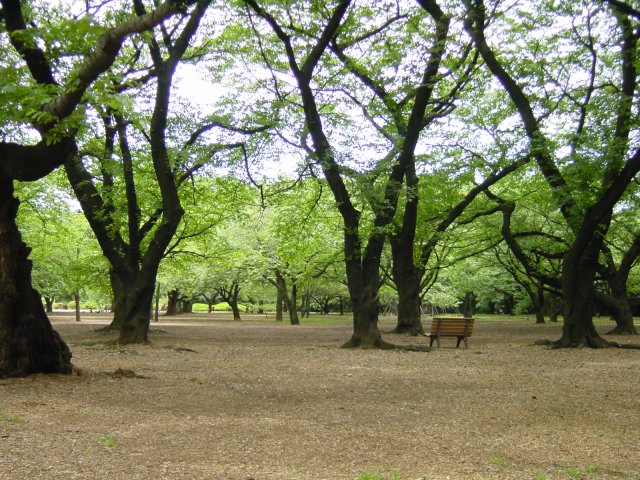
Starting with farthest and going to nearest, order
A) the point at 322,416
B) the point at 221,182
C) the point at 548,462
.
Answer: the point at 221,182
the point at 322,416
the point at 548,462

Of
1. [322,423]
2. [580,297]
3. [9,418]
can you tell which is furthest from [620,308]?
[9,418]

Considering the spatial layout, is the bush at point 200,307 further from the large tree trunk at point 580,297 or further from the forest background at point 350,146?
the large tree trunk at point 580,297

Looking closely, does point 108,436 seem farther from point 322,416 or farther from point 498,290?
point 498,290

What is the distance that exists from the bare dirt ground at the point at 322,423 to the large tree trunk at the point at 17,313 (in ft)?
1.03

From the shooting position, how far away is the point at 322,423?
6117 mm

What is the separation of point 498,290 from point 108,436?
46.5 metres

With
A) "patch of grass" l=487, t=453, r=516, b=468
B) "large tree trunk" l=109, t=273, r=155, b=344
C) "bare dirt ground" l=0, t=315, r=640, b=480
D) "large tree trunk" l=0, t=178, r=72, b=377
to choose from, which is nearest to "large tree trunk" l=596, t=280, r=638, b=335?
"bare dirt ground" l=0, t=315, r=640, b=480

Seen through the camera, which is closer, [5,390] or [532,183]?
[5,390]

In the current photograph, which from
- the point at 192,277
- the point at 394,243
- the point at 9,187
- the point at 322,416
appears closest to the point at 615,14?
the point at 394,243

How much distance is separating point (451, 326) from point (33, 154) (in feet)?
36.2

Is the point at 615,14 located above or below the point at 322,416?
above

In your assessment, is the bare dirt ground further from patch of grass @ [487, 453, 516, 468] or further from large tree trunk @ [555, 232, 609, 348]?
large tree trunk @ [555, 232, 609, 348]

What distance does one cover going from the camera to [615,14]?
1421 centimetres

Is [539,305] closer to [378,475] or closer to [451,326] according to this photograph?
[451,326]
